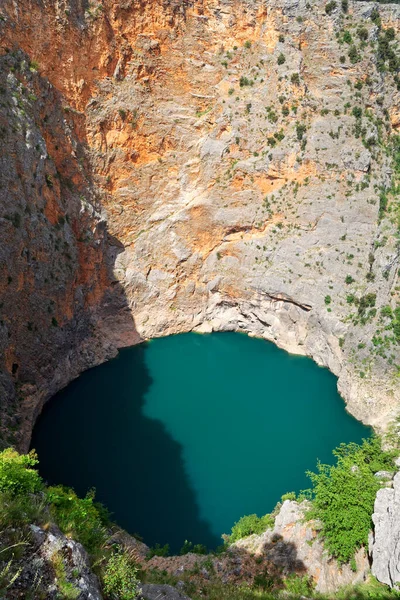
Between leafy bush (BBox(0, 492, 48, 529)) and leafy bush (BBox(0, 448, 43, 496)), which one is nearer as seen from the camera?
leafy bush (BBox(0, 492, 48, 529))

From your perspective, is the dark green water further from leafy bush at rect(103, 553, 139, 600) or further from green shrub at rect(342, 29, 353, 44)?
green shrub at rect(342, 29, 353, 44)

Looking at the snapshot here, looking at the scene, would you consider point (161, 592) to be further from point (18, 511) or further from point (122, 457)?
point (122, 457)

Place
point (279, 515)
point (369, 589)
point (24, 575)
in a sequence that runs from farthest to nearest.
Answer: point (279, 515), point (369, 589), point (24, 575)

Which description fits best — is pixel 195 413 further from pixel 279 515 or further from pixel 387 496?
pixel 387 496

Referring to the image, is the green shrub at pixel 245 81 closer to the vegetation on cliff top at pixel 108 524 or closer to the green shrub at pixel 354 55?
the green shrub at pixel 354 55

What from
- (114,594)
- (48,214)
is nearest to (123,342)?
(48,214)

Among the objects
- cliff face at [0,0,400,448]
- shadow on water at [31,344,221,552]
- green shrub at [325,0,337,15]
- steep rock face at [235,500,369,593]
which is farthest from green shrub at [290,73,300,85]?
steep rock face at [235,500,369,593]
